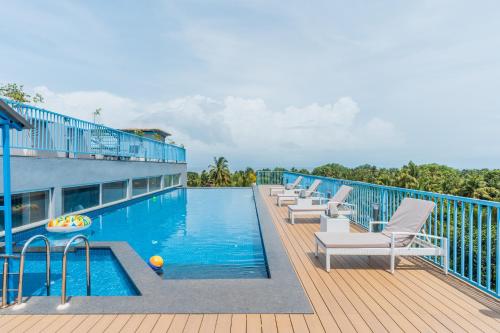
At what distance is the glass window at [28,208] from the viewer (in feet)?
24.2

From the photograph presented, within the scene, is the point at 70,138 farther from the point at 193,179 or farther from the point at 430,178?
the point at 430,178

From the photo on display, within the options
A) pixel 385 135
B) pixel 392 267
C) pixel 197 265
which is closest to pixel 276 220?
pixel 197 265

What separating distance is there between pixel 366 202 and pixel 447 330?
199 inches

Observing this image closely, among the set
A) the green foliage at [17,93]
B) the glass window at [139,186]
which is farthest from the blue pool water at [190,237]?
the green foliage at [17,93]

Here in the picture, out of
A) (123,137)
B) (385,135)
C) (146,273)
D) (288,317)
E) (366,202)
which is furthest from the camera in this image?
(385,135)

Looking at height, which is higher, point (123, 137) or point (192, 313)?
point (123, 137)

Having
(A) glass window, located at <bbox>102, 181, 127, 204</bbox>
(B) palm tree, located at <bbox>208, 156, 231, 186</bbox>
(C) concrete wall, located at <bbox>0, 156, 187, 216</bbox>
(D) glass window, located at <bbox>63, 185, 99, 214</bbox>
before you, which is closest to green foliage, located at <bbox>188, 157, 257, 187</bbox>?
(B) palm tree, located at <bbox>208, 156, 231, 186</bbox>

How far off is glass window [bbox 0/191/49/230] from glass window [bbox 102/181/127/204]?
132 inches

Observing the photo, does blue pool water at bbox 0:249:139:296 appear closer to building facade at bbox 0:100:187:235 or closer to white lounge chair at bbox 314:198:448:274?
building facade at bbox 0:100:187:235

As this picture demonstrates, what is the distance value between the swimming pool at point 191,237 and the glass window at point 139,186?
1.83m

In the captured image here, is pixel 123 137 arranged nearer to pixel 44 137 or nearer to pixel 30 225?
pixel 44 137

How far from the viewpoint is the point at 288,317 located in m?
3.15

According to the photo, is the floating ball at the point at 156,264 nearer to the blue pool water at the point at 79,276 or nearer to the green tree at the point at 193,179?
the blue pool water at the point at 79,276

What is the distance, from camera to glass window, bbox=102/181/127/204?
1195cm
